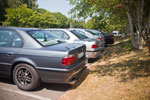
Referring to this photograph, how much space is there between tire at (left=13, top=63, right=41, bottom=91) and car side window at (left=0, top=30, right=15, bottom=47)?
0.79 metres

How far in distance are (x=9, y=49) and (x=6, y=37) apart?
0.49 metres

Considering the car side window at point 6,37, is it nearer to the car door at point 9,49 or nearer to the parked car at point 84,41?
the car door at point 9,49

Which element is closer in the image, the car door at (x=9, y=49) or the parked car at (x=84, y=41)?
the car door at (x=9, y=49)

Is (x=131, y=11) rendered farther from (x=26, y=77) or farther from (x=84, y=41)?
(x=26, y=77)

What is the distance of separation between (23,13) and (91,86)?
32564 mm

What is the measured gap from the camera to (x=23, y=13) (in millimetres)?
31031

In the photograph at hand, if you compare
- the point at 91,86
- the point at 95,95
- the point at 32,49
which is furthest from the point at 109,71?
the point at 32,49

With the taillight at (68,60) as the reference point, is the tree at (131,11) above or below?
above

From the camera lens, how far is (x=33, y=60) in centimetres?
313

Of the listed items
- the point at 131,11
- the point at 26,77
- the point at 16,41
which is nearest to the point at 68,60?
the point at 26,77

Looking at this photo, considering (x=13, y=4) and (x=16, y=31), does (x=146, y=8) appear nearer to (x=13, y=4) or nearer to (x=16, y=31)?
(x=16, y=31)

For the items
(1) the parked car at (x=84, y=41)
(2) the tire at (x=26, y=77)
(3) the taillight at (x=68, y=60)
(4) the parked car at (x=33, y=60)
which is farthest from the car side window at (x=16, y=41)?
(1) the parked car at (x=84, y=41)

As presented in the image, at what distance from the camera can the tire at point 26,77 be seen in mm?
3155

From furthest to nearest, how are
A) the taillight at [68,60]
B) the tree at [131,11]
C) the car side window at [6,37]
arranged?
the tree at [131,11] → the car side window at [6,37] → the taillight at [68,60]
